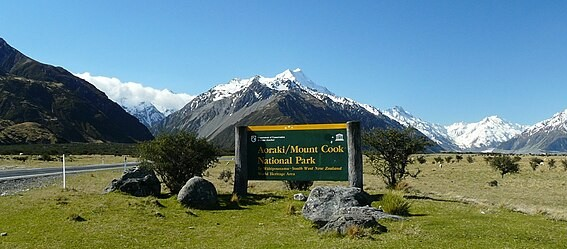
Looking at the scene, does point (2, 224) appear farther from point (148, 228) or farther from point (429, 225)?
point (429, 225)

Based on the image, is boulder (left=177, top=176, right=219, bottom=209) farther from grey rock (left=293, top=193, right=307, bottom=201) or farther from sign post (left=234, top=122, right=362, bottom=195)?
grey rock (left=293, top=193, right=307, bottom=201)

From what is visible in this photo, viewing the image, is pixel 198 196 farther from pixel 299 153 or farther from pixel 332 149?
pixel 332 149

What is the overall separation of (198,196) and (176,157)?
18.7ft

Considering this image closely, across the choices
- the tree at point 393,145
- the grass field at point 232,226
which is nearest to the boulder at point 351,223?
the grass field at point 232,226

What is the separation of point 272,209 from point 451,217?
24.7ft

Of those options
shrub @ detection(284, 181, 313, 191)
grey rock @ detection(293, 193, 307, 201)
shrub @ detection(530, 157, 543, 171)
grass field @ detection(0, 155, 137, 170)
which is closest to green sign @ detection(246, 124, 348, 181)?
grey rock @ detection(293, 193, 307, 201)

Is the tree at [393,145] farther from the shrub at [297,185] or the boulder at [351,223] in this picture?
the boulder at [351,223]

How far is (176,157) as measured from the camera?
2614 cm

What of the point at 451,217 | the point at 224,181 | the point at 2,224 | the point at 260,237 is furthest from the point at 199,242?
the point at 224,181

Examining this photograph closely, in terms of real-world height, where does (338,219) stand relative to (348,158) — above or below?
below

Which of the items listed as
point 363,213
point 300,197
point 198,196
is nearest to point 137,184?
point 198,196

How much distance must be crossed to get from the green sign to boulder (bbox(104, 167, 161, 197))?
5.08 meters

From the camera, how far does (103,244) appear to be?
44.3 ft

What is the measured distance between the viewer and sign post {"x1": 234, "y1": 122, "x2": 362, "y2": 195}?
77.6 ft
